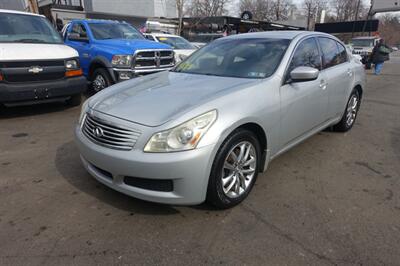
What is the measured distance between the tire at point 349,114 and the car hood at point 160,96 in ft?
8.40

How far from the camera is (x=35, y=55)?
19.5ft

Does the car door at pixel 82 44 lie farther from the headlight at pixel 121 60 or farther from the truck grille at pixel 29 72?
the truck grille at pixel 29 72

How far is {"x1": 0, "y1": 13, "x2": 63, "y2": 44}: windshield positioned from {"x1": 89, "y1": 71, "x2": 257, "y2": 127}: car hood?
151 inches

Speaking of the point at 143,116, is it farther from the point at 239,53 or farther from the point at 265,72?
the point at 239,53

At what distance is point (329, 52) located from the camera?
15.2ft

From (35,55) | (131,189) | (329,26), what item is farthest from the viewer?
(329,26)

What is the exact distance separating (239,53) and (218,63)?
0.28m

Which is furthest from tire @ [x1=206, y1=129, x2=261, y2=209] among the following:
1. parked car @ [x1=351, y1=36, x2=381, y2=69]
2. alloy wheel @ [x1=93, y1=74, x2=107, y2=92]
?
parked car @ [x1=351, y1=36, x2=381, y2=69]

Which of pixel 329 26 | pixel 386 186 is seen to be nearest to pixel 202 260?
pixel 386 186

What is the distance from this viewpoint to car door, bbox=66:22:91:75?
8.02m

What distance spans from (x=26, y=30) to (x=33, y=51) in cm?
96

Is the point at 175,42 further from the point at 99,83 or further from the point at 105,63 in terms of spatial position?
the point at 105,63

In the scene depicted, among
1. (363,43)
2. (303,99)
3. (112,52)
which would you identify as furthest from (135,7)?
(303,99)

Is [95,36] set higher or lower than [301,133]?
higher
